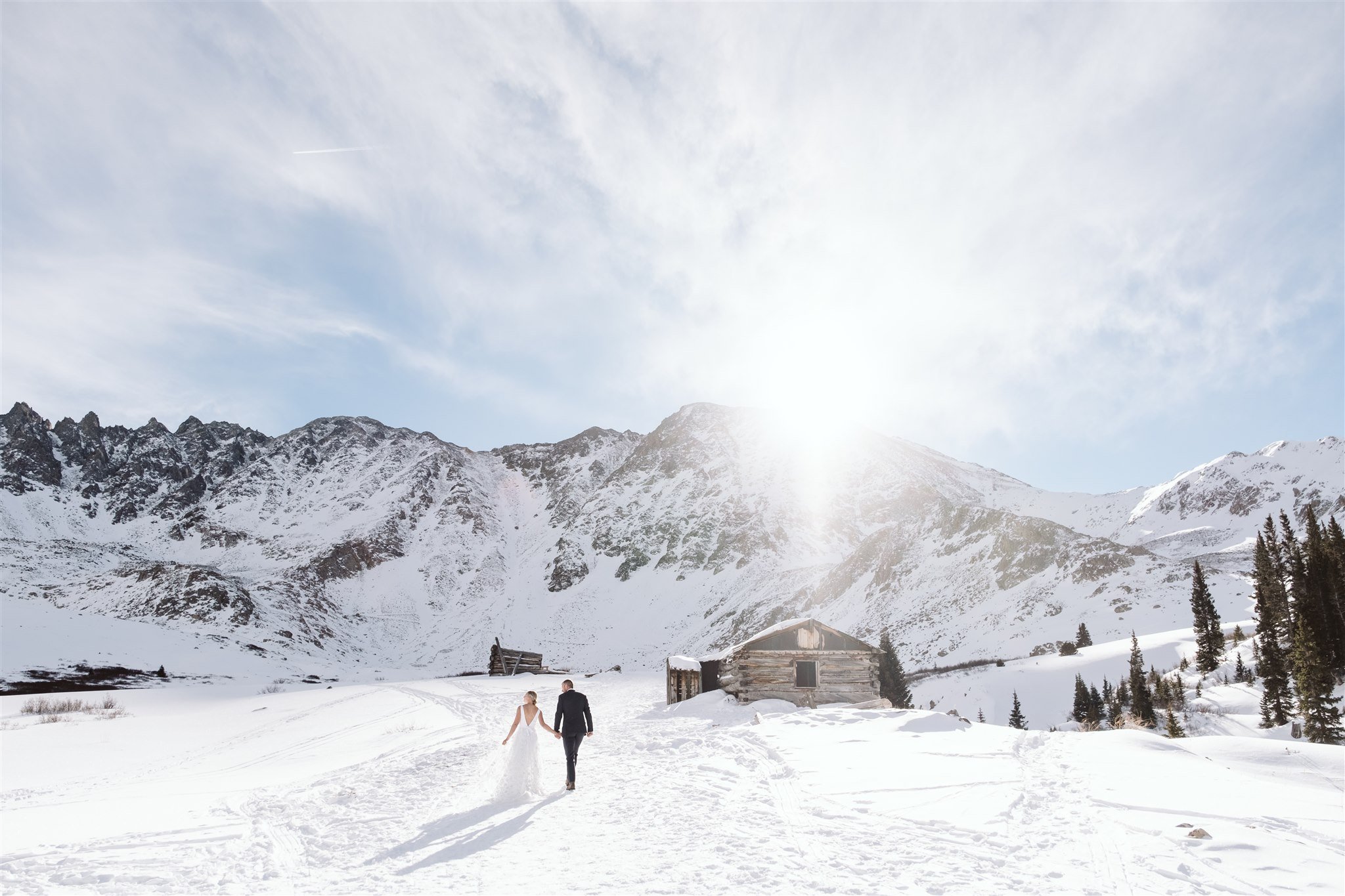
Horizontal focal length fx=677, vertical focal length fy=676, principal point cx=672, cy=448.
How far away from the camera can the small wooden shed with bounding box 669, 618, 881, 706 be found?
2786cm

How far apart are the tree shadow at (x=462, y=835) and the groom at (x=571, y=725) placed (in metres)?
1.14

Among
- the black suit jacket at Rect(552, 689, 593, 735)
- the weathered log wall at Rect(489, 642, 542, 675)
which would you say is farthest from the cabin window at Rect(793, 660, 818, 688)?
the weathered log wall at Rect(489, 642, 542, 675)

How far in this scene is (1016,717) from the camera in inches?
1866

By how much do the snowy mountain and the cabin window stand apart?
45266 mm

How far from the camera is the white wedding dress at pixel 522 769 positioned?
11.1 metres

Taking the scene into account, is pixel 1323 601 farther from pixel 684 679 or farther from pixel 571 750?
pixel 571 750

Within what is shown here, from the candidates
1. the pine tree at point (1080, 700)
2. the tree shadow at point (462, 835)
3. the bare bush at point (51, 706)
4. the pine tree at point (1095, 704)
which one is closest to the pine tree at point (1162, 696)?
the pine tree at point (1095, 704)

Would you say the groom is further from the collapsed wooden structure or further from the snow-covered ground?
the collapsed wooden structure

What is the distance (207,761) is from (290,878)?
16148 millimetres

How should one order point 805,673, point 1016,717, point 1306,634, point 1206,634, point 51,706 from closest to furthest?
1. point 805,673
2. point 51,706
3. point 1306,634
4. point 1016,717
5. point 1206,634

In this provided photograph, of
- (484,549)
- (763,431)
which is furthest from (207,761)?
(763,431)

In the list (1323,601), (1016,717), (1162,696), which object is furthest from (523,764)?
(1323,601)

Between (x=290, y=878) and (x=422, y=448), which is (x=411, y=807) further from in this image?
(x=422, y=448)

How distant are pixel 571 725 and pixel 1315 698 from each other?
130 ft
